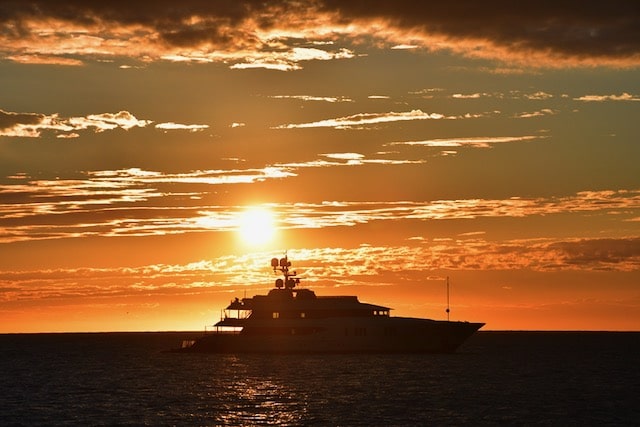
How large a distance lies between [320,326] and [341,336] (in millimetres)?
2560

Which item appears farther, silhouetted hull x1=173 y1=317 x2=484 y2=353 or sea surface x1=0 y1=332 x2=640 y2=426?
silhouetted hull x1=173 y1=317 x2=484 y2=353

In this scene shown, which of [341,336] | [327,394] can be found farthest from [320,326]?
[327,394]

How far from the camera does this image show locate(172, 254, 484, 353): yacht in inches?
4469

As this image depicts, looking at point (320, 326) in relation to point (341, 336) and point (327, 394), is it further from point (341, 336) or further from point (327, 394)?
point (327, 394)

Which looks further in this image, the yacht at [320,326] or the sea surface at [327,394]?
the yacht at [320,326]

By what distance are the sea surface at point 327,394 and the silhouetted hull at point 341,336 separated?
7.15ft

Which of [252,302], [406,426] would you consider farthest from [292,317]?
[406,426]

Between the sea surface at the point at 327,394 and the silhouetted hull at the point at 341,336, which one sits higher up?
the silhouetted hull at the point at 341,336

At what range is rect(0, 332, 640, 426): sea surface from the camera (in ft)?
215

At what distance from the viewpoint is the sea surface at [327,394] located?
65625 mm

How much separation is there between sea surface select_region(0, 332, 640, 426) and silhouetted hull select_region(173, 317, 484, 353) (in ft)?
7.15

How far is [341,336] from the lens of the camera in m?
113

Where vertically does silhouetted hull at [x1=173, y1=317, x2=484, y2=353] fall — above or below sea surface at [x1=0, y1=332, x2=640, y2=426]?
above

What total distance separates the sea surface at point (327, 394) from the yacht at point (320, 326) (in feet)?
7.97
